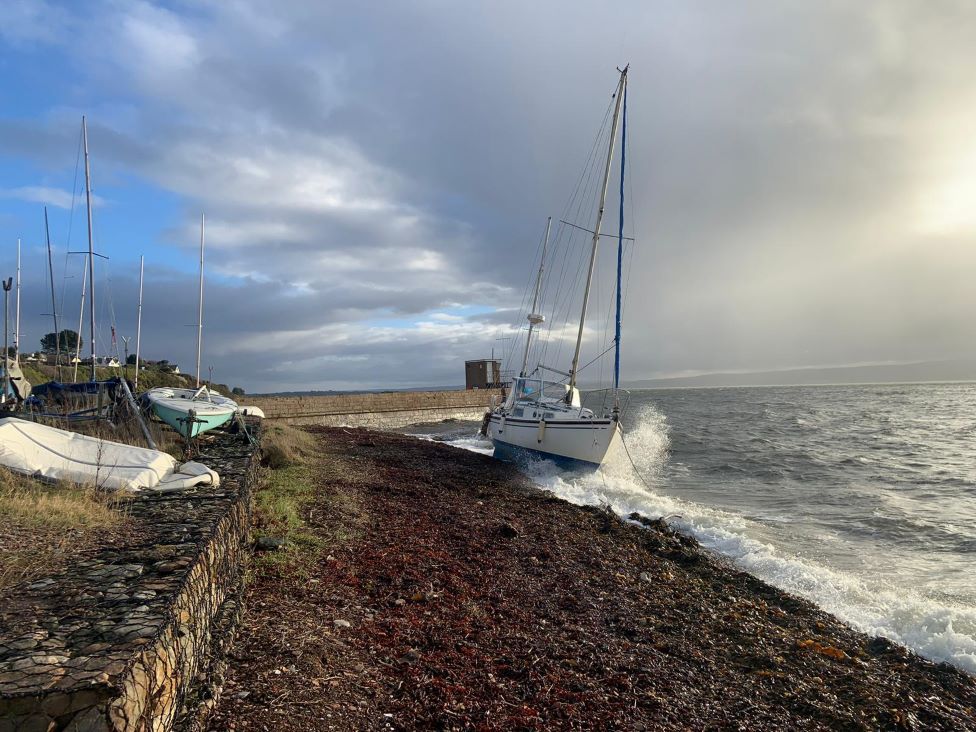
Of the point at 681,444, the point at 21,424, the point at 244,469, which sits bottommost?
the point at 681,444

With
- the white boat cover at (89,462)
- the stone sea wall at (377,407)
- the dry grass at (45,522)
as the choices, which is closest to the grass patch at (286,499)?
the white boat cover at (89,462)

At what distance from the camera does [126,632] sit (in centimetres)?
354

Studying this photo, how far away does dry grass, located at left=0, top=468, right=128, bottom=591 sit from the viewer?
4754 mm

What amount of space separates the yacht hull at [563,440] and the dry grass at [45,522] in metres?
14.8

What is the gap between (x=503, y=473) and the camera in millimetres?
20469

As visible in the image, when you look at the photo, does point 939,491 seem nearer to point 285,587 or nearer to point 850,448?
point 850,448

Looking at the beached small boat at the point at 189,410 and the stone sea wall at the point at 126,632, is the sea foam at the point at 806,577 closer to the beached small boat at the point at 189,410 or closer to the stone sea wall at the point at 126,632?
the stone sea wall at the point at 126,632

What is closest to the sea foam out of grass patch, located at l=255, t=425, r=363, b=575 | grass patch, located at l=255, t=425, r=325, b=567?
grass patch, located at l=255, t=425, r=363, b=575

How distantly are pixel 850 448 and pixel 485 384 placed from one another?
30.4 metres

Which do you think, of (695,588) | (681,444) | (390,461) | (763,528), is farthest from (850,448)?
(695,588)

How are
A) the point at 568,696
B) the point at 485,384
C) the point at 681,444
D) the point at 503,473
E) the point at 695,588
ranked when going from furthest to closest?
the point at 485,384 → the point at 681,444 → the point at 503,473 → the point at 695,588 → the point at 568,696

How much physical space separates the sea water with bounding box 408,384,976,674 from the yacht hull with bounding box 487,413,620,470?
53 cm

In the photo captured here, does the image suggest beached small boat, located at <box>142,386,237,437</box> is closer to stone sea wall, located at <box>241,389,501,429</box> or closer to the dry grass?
the dry grass

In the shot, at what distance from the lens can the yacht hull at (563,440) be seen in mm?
19359
